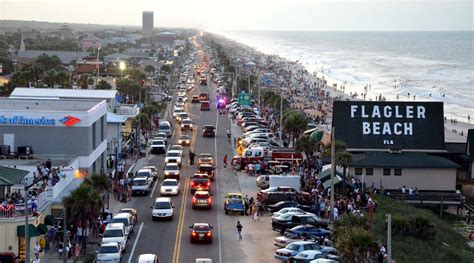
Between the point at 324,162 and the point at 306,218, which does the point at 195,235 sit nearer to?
the point at 306,218

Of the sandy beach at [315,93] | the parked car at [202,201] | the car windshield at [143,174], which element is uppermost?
the car windshield at [143,174]

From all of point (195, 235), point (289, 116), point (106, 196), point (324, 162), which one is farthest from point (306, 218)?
point (289, 116)

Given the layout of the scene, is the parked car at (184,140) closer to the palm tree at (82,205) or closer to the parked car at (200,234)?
the parked car at (200,234)

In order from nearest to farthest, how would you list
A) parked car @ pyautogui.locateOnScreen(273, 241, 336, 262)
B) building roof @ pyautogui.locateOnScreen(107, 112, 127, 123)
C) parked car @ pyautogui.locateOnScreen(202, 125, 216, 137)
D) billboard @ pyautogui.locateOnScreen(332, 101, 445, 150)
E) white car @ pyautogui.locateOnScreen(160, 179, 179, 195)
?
parked car @ pyautogui.locateOnScreen(273, 241, 336, 262)
white car @ pyautogui.locateOnScreen(160, 179, 179, 195)
billboard @ pyautogui.locateOnScreen(332, 101, 445, 150)
building roof @ pyautogui.locateOnScreen(107, 112, 127, 123)
parked car @ pyautogui.locateOnScreen(202, 125, 216, 137)

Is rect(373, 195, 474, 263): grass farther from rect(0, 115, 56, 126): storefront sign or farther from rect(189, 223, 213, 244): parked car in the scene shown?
rect(0, 115, 56, 126): storefront sign

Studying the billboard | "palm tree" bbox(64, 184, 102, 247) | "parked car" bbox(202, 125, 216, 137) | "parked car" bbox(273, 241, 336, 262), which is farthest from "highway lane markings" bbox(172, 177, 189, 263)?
"parked car" bbox(202, 125, 216, 137)

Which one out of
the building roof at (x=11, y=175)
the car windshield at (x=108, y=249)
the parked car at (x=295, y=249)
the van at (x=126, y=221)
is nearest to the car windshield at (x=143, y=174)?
the van at (x=126, y=221)
